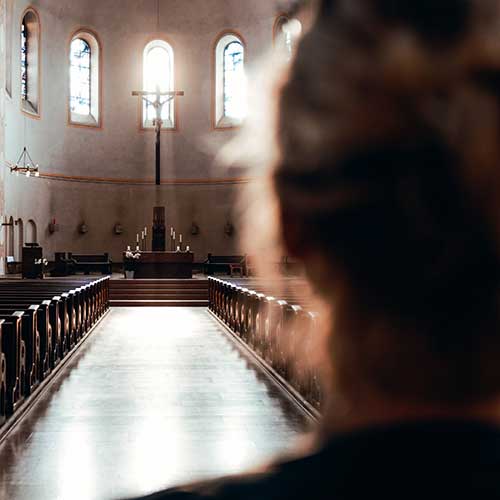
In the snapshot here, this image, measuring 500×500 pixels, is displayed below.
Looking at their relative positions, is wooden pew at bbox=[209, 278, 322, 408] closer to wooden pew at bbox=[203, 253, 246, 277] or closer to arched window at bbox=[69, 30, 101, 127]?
wooden pew at bbox=[203, 253, 246, 277]

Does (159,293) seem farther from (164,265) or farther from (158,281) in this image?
(164,265)

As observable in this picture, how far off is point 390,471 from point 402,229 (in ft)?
0.66

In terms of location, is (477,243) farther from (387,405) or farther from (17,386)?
(17,386)

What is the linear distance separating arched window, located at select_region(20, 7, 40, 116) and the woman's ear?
81.8 ft

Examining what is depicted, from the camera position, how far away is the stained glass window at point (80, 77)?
2606cm

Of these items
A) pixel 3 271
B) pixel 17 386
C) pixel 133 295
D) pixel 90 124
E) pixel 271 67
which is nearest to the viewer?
pixel 271 67

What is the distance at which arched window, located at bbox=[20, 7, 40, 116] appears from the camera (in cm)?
2423

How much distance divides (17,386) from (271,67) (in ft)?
20.3

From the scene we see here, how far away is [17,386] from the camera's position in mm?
6387

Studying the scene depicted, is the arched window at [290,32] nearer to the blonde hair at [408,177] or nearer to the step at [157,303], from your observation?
the blonde hair at [408,177]

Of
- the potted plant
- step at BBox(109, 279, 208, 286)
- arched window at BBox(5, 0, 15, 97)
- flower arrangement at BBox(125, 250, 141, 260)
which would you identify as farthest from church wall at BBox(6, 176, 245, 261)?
step at BBox(109, 279, 208, 286)

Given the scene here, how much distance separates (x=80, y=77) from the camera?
26.4 metres

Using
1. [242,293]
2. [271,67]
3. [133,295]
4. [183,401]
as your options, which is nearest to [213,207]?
[133,295]

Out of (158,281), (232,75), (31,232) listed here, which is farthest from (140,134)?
(158,281)
